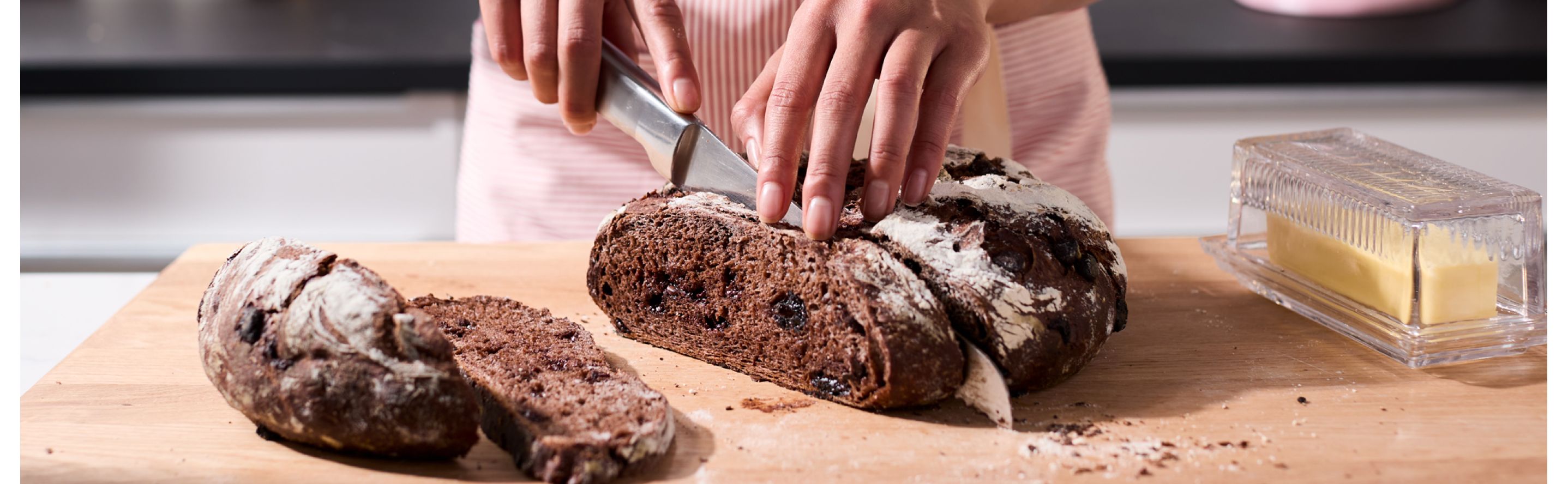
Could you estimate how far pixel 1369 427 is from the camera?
5.20ft

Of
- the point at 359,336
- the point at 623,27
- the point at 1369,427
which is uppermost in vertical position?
the point at 623,27

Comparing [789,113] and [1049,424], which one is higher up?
[789,113]

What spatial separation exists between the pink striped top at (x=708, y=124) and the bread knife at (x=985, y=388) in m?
0.77

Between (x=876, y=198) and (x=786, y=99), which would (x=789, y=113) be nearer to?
(x=786, y=99)

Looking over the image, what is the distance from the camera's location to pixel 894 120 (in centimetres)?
157

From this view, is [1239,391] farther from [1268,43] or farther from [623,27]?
[1268,43]

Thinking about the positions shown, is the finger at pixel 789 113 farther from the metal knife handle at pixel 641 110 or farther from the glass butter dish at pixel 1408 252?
the glass butter dish at pixel 1408 252

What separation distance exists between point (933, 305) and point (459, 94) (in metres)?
2.19

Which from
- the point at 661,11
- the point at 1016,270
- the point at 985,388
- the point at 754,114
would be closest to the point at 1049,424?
the point at 985,388

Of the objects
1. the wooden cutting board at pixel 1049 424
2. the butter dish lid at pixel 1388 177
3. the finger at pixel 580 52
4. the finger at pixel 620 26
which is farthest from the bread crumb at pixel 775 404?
the butter dish lid at pixel 1388 177

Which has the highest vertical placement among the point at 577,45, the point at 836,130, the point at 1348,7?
the point at 1348,7

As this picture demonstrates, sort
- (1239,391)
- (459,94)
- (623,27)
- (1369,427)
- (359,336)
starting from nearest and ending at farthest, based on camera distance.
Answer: (359,336) → (1369,427) → (1239,391) → (623,27) → (459,94)

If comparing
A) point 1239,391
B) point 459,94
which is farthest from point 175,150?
point 1239,391

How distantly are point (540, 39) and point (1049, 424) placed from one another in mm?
987
